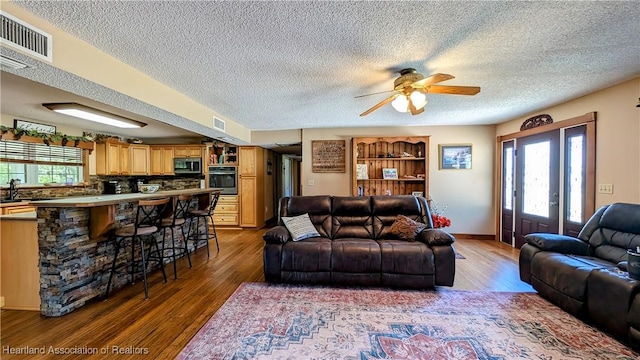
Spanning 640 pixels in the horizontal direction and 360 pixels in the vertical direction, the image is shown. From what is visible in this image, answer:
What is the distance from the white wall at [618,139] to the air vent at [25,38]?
5335 millimetres

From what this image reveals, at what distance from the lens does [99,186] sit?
5699mm

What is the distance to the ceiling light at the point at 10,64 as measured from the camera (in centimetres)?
165

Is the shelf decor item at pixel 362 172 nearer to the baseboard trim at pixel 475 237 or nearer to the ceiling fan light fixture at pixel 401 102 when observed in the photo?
the baseboard trim at pixel 475 237

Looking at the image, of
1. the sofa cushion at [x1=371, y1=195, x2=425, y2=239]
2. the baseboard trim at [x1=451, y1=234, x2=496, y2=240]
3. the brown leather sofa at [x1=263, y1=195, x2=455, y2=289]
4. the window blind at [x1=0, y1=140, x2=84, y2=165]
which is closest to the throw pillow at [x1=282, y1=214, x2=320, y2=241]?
Result: the brown leather sofa at [x1=263, y1=195, x2=455, y2=289]

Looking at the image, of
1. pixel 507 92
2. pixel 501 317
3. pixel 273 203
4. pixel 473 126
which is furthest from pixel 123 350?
pixel 473 126

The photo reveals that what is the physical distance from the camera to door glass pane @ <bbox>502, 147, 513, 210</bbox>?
4805 millimetres

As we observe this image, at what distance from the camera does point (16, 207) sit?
158 inches

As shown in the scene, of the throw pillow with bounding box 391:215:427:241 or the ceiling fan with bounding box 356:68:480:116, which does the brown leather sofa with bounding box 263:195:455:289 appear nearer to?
the throw pillow with bounding box 391:215:427:241

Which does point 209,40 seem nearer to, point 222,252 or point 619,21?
point 619,21

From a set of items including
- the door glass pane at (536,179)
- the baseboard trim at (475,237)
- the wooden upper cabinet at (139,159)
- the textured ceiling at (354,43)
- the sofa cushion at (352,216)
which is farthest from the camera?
the wooden upper cabinet at (139,159)

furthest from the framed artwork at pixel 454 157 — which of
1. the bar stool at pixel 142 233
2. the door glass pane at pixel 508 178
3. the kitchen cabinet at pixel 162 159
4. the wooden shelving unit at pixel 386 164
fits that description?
the kitchen cabinet at pixel 162 159

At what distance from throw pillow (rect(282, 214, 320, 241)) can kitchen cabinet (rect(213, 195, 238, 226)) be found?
3.04 meters

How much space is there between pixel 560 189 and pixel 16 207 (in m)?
8.21

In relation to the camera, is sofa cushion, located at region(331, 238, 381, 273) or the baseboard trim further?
the baseboard trim
